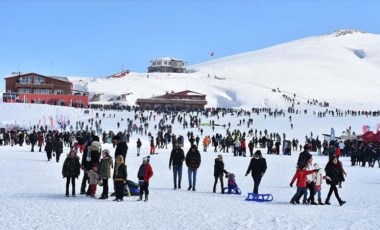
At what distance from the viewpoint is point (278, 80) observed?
420ft

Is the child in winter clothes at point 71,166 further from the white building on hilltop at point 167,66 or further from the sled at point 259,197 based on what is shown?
the white building on hilltop at point 167,66

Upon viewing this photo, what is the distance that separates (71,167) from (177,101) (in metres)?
73.9

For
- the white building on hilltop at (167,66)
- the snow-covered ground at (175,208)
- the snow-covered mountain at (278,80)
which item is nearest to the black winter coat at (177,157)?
the snow-covered ground at (175,208)

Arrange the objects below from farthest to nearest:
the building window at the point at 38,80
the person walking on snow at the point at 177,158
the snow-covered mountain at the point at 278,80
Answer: the snow-covered mountain at the point at 278,80
the building window at the point at 38,80
the person walking on snow at the point at 177,158

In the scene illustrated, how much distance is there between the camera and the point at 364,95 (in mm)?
A: 117500

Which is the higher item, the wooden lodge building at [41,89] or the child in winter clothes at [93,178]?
the wooden lodge building at [41,89]

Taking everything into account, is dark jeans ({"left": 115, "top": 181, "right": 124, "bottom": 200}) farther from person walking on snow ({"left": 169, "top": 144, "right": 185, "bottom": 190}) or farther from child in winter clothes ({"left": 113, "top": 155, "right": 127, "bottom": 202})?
person walking on snow ({"left": 169, "top": 144, "right": 185, "bottom": 190})

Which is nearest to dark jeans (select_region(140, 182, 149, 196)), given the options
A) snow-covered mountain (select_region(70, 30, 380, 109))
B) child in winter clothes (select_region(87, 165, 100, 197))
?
child in winter clothes (select_region(87, 165, 100, 197))

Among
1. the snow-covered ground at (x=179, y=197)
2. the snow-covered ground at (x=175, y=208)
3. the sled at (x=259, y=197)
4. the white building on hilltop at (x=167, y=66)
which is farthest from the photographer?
the white building on hilltop at (x=167, y=66)

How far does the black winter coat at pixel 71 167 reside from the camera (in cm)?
1405

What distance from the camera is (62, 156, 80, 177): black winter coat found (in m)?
14.1

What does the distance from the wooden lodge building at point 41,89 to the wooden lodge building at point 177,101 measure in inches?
361

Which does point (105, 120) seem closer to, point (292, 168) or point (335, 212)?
point (292, 168)

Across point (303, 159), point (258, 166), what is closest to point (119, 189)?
point (258, 166)
